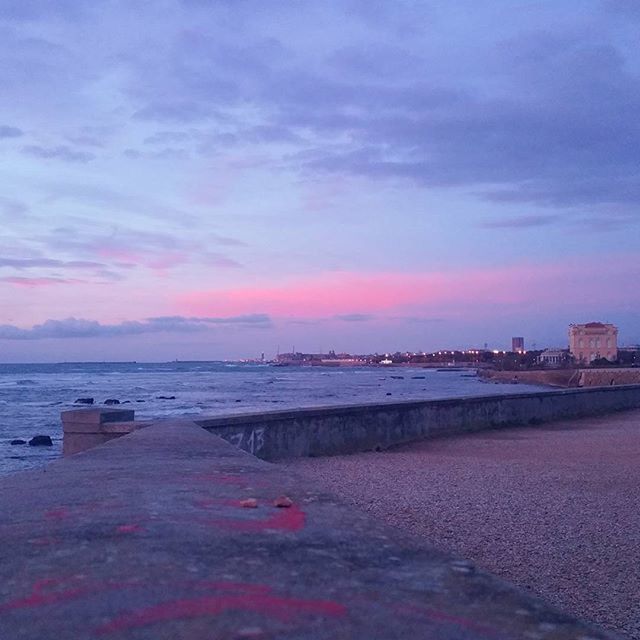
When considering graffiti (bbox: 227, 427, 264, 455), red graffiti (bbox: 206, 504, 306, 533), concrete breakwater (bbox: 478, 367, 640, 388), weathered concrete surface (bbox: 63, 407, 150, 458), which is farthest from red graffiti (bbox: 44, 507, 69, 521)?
concrete breakwater (bbox: 478, 367, 640, 388)

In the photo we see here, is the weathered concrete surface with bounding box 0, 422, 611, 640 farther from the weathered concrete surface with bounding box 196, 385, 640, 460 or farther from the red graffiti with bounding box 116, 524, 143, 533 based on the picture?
the weathered concrete surface with bounding box 196, 385, 640, 460

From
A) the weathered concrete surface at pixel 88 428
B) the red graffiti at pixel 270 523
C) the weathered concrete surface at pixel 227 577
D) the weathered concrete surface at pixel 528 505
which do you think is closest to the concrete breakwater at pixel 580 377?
the weathered concrete surface at pixel 528 505

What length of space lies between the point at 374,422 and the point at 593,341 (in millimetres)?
122247

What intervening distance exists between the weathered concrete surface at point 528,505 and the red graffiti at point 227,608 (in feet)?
4.57

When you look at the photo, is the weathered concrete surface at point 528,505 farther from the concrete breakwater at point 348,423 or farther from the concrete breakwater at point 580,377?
the concrete breakwater at point 580,377

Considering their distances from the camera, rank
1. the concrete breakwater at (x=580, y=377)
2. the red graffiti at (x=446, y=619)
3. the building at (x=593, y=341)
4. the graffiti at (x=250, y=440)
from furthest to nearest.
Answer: the building at (x=593, y=341) < the concrete breakwater at (x=580, y=377) < the graffiti at (x=250, y=440) < the red graffiti at (x=446, y=619)

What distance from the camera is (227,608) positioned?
267 centimetres

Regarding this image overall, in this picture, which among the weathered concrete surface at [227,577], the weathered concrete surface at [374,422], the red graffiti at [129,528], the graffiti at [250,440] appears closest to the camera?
the weathered concrete surface at [227,577]

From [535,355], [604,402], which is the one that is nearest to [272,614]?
[604,402]

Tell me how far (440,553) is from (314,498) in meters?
1.73

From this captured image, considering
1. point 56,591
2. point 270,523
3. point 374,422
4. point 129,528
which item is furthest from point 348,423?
Result: point 56,591

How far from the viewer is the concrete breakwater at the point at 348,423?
448 inches

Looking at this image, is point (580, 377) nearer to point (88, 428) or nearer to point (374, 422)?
point (374, 422)

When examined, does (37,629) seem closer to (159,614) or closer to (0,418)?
(159,614)
